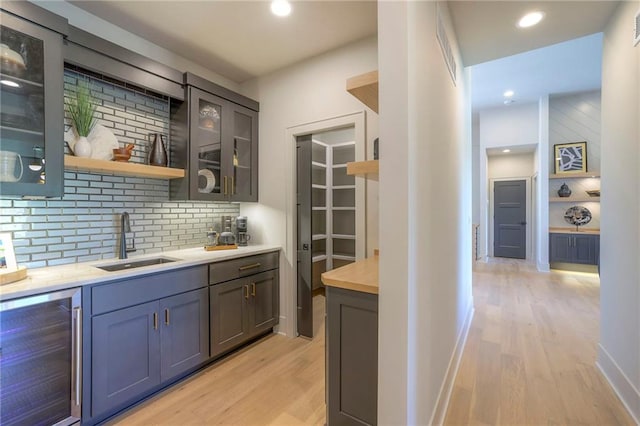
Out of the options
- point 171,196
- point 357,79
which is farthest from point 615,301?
point 171,196

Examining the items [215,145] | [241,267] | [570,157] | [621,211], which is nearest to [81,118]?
[215,145]

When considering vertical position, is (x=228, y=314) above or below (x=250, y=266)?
below

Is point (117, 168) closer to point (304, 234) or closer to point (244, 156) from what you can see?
point (244, 156)

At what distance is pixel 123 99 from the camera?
242 cm

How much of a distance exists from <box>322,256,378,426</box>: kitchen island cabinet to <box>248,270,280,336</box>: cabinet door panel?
134cm

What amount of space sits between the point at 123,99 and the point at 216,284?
70.3 inches

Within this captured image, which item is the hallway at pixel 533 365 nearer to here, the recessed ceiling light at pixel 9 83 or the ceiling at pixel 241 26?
the ceiling at pixel 241 26

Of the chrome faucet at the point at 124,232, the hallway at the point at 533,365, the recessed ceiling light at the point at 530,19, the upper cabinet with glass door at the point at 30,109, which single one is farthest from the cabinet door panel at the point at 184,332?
the recessed ceiling light at the point at 530,19

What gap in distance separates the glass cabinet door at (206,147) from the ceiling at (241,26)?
1.53ft

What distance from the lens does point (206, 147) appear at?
8.83ft

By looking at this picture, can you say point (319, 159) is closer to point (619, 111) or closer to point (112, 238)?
point (112, 238)

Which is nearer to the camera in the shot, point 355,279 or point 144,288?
point 355,279

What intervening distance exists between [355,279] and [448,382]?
1.21 metres

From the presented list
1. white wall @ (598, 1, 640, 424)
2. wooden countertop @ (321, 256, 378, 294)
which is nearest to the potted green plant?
wooden countertop @ (321, 256, 378, 294)
